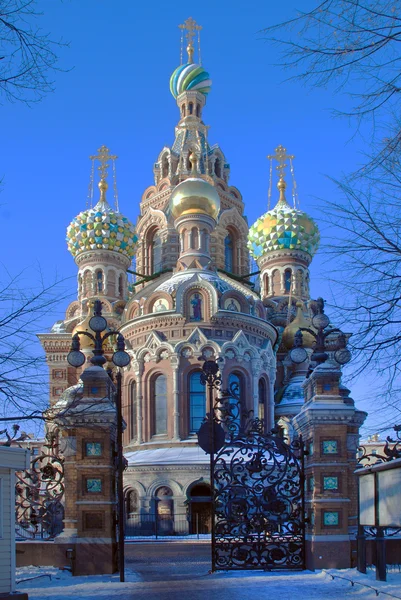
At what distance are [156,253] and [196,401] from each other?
1272 cm

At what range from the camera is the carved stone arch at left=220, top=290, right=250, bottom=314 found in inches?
1278

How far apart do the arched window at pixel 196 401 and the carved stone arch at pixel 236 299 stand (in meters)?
3.01

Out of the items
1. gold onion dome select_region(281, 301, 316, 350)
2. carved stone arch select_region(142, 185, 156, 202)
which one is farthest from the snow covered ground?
carved stone arch select_region(142, 185, 156, 202)

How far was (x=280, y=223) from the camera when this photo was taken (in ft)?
140

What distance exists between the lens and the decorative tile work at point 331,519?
43.8 ft

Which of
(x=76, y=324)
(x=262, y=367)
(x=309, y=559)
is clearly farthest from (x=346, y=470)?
(x=76, y=324)

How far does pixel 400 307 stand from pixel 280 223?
1371 inches

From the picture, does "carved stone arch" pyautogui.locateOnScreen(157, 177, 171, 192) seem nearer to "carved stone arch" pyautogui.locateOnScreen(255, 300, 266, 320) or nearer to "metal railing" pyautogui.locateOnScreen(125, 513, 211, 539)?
"carved stone arch" pyautogui.locateOnScreen(255, 300, 266, 320)

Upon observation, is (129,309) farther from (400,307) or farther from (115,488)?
(400,307)

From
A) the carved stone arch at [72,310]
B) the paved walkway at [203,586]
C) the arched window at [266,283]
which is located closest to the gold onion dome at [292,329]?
the arched window at [266,283]

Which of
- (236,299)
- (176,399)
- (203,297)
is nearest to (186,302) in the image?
(203,297)

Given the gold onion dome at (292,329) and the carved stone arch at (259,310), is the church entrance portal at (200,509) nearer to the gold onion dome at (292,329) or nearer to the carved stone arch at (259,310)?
the carved stone arch at (259,310)

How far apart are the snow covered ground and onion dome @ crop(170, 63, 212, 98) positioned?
116 ft

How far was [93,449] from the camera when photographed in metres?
13.7
